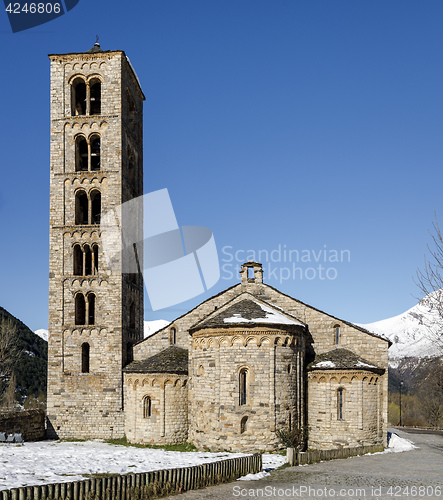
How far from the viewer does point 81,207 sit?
3681cm

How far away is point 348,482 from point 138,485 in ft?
25.1

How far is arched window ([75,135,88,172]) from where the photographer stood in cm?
3628

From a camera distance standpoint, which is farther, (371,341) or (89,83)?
(89,83)

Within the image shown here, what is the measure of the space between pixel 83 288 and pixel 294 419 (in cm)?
1535

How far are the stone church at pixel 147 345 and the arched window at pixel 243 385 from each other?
0.18 feet

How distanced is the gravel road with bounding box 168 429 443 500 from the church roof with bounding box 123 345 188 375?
10.6 metres

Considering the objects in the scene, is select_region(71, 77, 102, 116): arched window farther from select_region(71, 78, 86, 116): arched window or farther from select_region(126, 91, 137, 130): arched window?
select_region(126, 91, 137, 130): arched window

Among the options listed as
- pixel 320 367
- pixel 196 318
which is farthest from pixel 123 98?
pixel 320 367

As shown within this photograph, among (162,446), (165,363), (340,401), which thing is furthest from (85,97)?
(340,401)

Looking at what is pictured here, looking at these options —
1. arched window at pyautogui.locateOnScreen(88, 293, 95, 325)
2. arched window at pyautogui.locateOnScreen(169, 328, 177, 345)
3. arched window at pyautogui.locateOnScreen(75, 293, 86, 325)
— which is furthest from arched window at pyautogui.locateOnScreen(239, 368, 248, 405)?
arched window at pyautogui.locateOnScreen(75, 293, 86, 325)

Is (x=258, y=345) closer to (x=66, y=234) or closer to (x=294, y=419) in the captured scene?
(x=294, y=419)

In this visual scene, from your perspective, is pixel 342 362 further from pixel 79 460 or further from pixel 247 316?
pixel 79 460

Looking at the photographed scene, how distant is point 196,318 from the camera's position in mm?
34406

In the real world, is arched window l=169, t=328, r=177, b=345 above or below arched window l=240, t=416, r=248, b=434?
above
